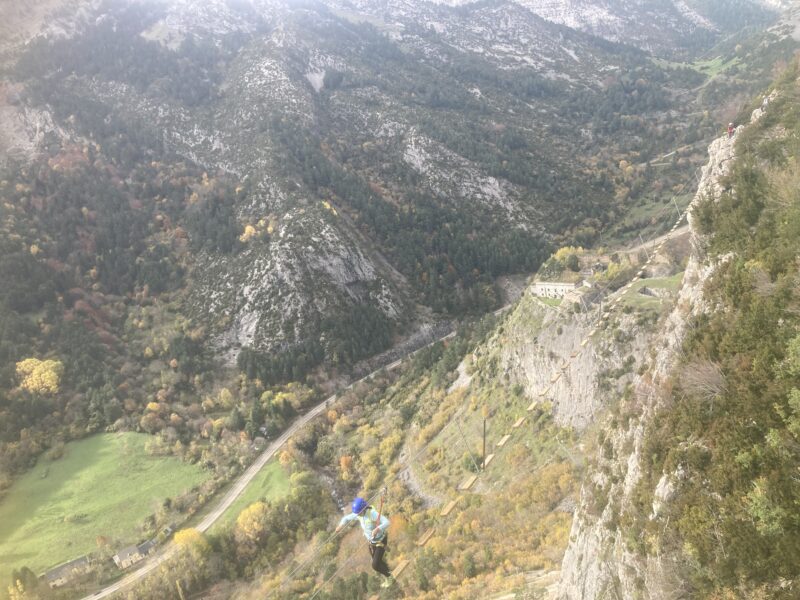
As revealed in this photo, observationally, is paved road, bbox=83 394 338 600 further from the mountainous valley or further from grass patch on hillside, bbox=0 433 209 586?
grass patch on hillside, bbox=0 433 209 586

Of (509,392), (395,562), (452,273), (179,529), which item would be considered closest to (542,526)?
(395,562)

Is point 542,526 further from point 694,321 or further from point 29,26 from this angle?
point 29,26

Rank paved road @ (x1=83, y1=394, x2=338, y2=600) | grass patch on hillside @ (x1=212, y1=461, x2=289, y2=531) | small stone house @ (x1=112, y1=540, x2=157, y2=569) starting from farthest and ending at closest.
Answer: grass patch on hillside @ (x1=212, y1=461, x2=289, y2=531) → small stone house @ (x1=112, y1=540, x2=157, y2=569) → paved road @ (x1=83, y1=394, x2=338, y2=600)

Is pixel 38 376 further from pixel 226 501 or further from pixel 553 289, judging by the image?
pixel 553 289

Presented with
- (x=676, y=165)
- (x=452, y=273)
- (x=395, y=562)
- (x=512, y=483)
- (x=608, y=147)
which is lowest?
(x=395, y=562)

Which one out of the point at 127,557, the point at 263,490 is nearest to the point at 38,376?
the point at 127,557

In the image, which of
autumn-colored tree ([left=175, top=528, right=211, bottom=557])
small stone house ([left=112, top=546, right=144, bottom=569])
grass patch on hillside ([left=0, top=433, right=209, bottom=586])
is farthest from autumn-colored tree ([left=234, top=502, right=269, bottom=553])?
grass patch on hillside ([left=0, top=433, right=209, bottom=586])

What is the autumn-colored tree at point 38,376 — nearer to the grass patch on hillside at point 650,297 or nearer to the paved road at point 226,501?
the paved road at point 226,501

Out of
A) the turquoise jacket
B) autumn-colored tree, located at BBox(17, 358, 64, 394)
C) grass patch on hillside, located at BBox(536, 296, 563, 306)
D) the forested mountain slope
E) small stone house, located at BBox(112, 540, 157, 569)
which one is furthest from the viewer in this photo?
autumn-colored tree, located at BBox(17, 358, 64, 394)
